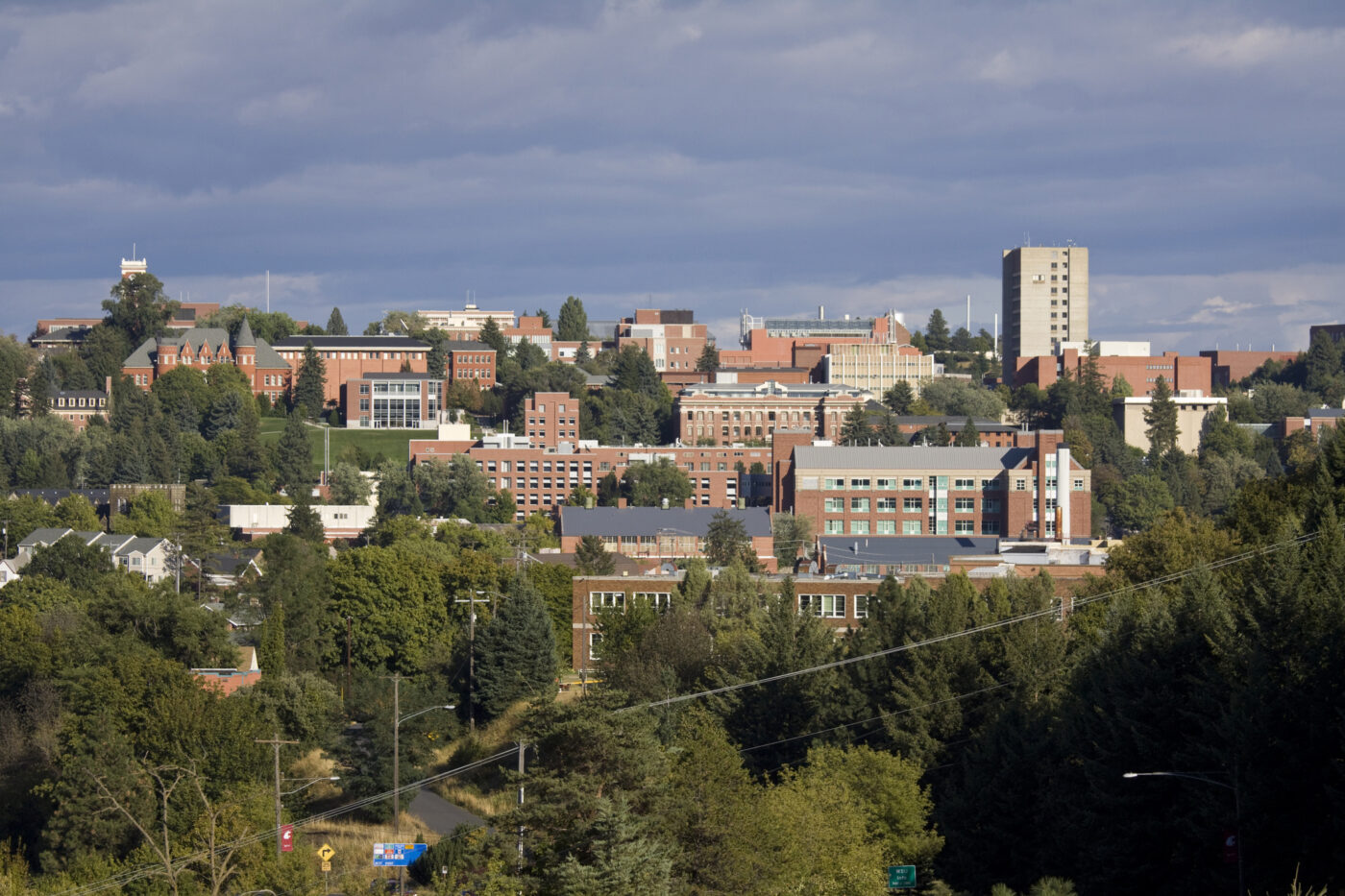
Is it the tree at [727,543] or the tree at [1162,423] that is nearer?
the tree at [727,543]

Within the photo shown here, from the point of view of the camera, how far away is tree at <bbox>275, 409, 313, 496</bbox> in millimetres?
167000

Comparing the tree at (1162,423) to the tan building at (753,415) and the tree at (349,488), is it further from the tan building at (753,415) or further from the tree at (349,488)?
the tree at (349,488)

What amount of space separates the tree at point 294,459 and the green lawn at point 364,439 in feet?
14.8

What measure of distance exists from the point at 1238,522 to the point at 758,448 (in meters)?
108

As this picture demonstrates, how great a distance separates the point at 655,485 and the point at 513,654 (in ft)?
264

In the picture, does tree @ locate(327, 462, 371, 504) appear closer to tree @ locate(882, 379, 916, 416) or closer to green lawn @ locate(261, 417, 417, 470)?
green lawn @ locate(261, 417, 417, 470)

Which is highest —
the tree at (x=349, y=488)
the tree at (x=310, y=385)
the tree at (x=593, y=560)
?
the tree at (x=310, y=385)

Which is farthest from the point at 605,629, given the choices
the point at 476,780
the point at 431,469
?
the point at 431,469

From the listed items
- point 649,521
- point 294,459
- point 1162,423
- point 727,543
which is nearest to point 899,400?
point 1162,423

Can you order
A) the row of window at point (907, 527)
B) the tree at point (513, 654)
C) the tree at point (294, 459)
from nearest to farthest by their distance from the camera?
the tree at point (513, 654) < the row of window at point (907, 527) < the tree at point (294, 459)

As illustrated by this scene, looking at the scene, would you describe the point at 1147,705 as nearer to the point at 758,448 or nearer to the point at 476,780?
the point at 476,780

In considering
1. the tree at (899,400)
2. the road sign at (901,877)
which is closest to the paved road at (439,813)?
the road sign at (901,877)

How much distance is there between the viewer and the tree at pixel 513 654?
78062 mm

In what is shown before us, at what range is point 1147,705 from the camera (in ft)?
143
